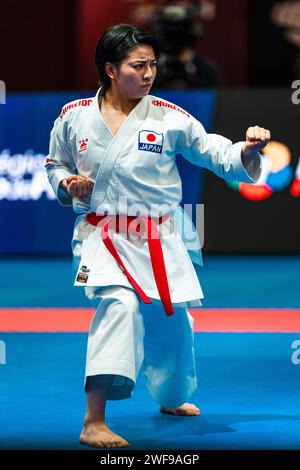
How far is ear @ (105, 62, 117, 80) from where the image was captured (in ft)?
14.1

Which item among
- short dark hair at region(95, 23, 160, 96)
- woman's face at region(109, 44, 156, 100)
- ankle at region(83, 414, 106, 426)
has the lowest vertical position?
ankle at region(83, 414, 106, 426)

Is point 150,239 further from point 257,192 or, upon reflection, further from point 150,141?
point 257,192

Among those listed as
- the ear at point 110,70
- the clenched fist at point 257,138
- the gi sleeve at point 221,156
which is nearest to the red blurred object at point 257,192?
the gi sleeve at point 221,156

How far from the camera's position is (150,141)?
421 cm

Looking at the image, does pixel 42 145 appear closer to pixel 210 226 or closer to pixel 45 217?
pixel 45 217

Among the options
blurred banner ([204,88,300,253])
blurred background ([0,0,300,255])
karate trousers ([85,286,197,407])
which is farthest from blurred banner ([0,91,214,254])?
karate trousers ([85,286,197,407])

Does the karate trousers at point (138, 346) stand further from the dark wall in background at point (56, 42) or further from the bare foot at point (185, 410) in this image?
the dark wall in background at point (56, 42)

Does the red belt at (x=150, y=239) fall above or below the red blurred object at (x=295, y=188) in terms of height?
below

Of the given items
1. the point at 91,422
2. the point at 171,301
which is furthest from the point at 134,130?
the point at 91,422

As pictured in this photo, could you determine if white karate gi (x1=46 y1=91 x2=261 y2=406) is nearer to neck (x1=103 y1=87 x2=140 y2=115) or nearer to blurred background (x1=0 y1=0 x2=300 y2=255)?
neck (x1=103 y1=87 x2=140 y2=115)

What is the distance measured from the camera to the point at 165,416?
182 inches

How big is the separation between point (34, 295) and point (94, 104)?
14.4ft

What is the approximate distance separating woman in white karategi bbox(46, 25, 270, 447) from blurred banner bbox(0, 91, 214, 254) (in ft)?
20.4

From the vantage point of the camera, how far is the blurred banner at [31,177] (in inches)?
420
